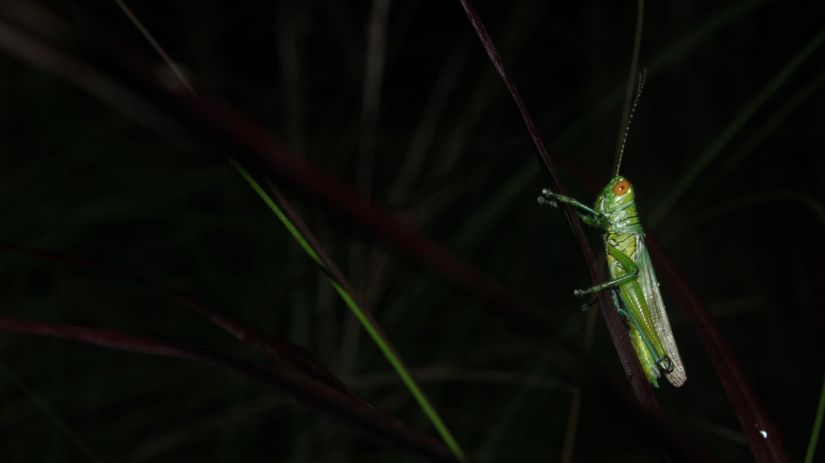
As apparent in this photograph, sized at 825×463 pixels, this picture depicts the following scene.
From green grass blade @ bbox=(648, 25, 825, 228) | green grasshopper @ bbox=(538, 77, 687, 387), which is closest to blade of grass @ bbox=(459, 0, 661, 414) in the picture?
green grass blade @ bbox=(648, 25, 825, 228)

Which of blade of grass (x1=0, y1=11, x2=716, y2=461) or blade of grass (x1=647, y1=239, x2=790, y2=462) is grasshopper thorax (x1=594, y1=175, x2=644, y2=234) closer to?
blade of grass (x1=647, y1=239, x2=790, y2=462)

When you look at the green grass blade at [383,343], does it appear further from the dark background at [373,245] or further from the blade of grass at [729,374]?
the dark background at [373,245]

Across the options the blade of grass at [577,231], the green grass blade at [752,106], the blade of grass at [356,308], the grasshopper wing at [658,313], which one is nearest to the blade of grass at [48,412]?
the blade of grass at [356,308]

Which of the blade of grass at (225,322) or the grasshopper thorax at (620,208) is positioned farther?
the grasshopper thorax at (620,208)

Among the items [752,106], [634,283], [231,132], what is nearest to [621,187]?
[634,283]

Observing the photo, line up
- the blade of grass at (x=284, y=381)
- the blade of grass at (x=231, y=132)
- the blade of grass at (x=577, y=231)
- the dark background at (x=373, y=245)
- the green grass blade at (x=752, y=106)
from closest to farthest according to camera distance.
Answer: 1. the blade of grass at (x=231, y=132)
2. the blade of grass at (x=284, y=381)
3. the blade of grass at (x=577, y=231)
4. the green grass blade at (x=752, y=106)
5. the dark background at (x=373, y=245)

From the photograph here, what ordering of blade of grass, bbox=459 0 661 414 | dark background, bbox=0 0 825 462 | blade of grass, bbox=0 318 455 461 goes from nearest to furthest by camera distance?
blade of grass, bbox=0 318 455 461 < blade of grass, bbox=459 0 661 414 < dark background, bbox=0 0 825 462

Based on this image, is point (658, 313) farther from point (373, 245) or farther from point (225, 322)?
point (225, 322)

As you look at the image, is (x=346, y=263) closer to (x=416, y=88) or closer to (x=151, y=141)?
(x=151, y=141)
